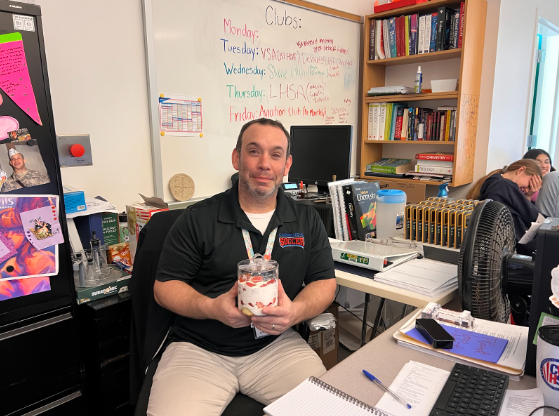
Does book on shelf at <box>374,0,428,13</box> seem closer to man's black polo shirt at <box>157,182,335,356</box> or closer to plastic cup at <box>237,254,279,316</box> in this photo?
man's black polo shirt at <box>157,182,335,356</box>

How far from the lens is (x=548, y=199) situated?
3.00 m

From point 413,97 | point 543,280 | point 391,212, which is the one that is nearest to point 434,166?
point 413,97

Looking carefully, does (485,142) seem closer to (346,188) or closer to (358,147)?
(358,147)

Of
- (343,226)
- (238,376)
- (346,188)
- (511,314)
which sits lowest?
(238,376)

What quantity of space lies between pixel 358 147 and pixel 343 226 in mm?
2185

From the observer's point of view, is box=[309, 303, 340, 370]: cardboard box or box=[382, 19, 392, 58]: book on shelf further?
box=[382, 19, 392, 58]: book on shelf

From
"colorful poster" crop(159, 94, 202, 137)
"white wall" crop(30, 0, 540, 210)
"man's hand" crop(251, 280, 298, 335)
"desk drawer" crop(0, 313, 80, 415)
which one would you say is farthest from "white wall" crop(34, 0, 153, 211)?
"man's hand" crop(251, 280, 298, 335)

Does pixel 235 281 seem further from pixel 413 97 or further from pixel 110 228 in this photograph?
pixel 413 97

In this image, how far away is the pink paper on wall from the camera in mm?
1304

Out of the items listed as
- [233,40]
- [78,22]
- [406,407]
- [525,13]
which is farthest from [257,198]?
[525,13]

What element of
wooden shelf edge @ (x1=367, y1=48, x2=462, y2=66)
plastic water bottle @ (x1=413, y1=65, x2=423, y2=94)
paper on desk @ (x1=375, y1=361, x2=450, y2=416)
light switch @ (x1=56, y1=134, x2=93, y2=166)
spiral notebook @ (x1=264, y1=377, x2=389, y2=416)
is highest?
wooden shelf edge @ (x1=367, y1=48, x2=462, y2=66)

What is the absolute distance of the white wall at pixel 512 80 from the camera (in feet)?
11.5

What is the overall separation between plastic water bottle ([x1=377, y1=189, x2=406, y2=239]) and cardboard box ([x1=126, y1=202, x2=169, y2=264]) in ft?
3.46

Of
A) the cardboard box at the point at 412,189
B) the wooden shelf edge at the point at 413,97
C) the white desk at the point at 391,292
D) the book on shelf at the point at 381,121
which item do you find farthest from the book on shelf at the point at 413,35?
the white desk at the point at 391,292
